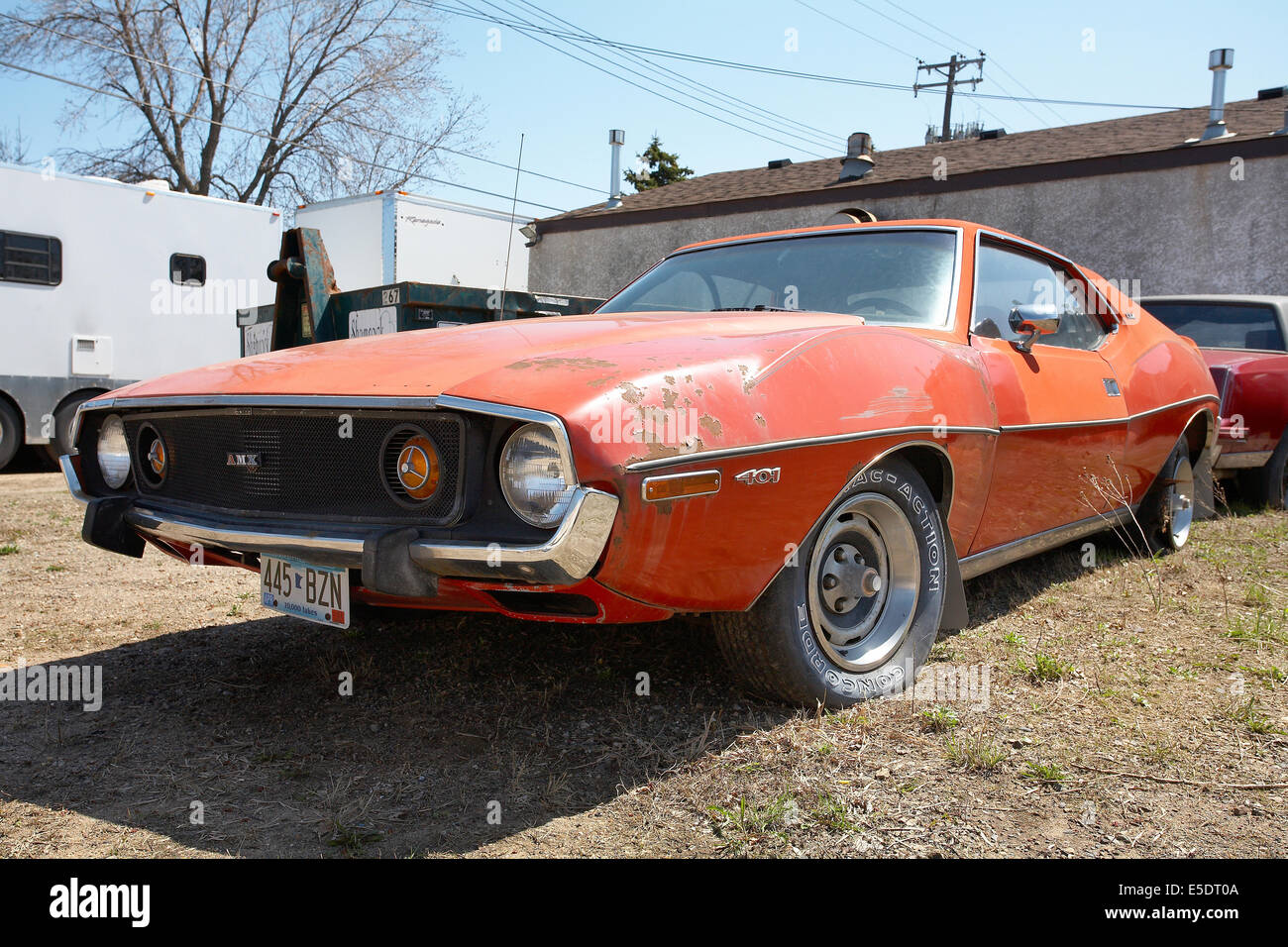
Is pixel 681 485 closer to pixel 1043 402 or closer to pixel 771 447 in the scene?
pixel 771 447

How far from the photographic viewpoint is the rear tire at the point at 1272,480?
6.06 metres

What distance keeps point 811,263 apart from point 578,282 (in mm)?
13624

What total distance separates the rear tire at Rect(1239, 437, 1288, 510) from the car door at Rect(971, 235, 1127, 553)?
2.51 metres

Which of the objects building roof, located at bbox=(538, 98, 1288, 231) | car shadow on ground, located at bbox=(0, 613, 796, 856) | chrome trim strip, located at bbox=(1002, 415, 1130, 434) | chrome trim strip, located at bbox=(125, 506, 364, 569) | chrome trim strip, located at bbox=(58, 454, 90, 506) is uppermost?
building roof, located at bbox=(538, 98, 1288, 231)

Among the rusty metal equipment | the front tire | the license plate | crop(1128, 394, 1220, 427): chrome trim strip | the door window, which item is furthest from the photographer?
the rusty metal equipment

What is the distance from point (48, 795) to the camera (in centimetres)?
231

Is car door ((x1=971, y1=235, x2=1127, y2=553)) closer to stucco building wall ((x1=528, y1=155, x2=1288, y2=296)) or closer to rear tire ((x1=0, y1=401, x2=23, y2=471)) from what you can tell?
stucco building wall ((x1=528, y1=155, x2=1288, y2=296))

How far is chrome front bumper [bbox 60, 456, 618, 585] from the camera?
2023 mm

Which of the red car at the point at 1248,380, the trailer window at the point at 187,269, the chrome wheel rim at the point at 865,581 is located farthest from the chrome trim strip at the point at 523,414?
the trailer window at the point at 187,269

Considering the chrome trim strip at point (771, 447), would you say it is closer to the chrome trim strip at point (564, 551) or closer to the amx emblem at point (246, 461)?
the chrome trim strip at point (564, 551)

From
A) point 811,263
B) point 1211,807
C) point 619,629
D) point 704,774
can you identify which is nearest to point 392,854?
point 704,774

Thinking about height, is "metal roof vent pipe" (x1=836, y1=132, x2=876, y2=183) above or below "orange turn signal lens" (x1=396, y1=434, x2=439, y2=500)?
above

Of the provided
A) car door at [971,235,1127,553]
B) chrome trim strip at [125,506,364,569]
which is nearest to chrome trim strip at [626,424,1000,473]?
car door at [971,235,1127,553]

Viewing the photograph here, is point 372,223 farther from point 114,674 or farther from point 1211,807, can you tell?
point 1211,807
